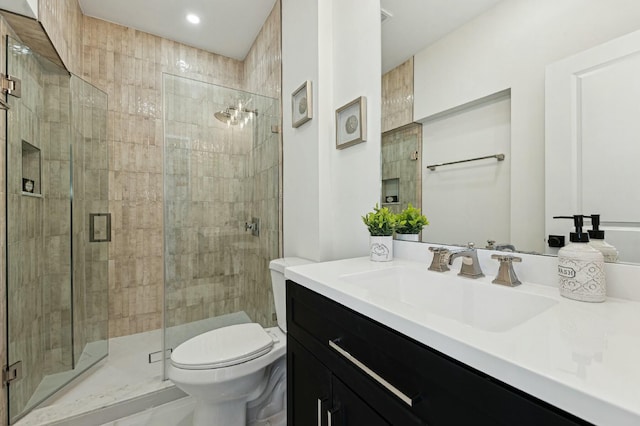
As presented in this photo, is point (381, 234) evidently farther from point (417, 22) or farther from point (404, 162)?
point (417, 22)

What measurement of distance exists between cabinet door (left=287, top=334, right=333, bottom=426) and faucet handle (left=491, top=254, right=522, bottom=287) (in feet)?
1.82

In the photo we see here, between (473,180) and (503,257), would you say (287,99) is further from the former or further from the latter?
(503,257)

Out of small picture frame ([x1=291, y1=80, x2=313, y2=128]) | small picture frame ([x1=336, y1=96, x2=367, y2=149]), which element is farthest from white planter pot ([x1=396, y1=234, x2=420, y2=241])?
small picture frame ([x1=291, y1=80, x2=313, y2=128])

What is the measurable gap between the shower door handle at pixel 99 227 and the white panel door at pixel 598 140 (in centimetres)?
269

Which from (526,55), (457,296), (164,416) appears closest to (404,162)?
(526,55)

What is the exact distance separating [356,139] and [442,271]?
2.48ft

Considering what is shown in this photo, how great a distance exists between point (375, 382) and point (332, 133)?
126 cm

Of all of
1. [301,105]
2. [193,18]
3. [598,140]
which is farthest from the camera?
[193,18]

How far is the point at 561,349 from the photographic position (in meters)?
0.42

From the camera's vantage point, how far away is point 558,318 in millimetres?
545

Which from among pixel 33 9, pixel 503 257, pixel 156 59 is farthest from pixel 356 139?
pixel 156 59

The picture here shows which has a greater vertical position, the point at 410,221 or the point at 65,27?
the point at 65,27

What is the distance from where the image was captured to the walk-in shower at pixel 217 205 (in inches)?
75.9

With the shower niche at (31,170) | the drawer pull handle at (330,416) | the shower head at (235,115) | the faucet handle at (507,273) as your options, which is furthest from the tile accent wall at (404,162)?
the shower niche at (31,170)
